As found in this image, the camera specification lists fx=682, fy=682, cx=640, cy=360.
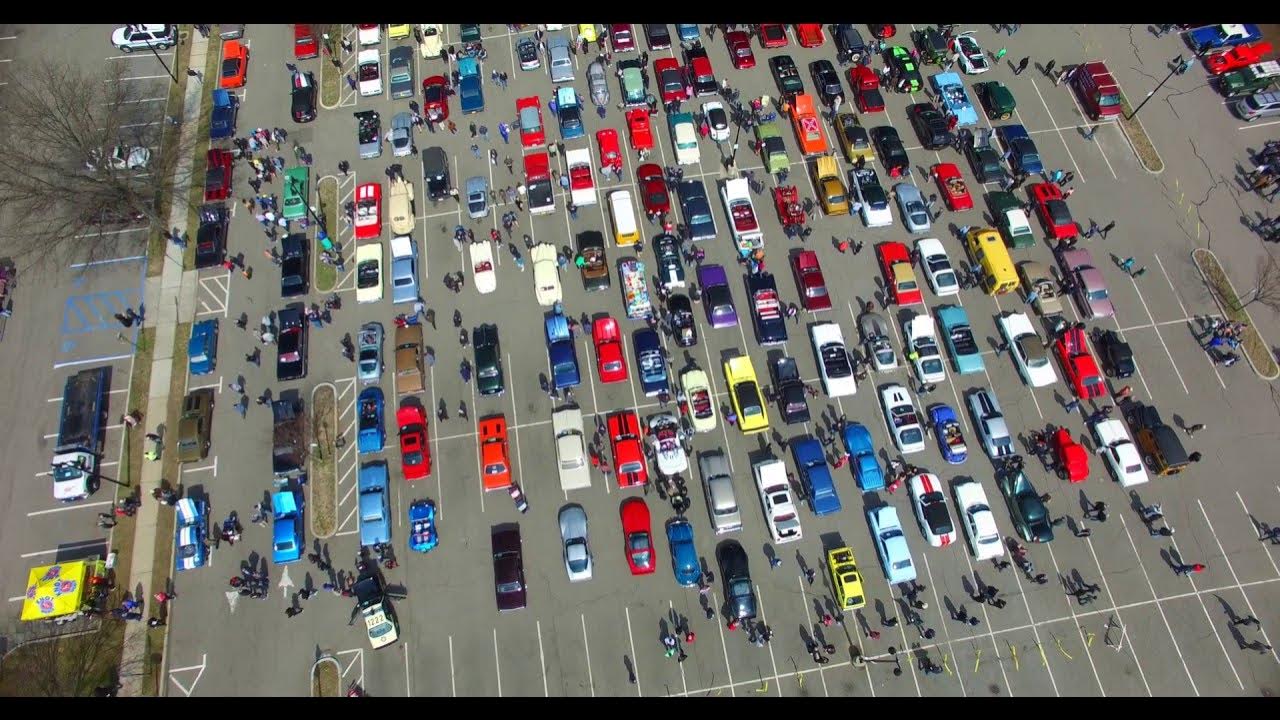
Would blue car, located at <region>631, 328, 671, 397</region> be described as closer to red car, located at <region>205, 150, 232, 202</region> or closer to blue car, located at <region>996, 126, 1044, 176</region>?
blue car, located at <region>996, 126, 1044, 176</region>

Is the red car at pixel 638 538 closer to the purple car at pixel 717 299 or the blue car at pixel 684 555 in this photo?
the blue car at pixel 684 555

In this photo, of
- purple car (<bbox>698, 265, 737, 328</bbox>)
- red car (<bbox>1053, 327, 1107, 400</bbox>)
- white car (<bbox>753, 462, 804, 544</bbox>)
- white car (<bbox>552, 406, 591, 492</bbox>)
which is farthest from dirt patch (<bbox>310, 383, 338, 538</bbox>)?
red car (<bbox>1053, 327, 1107, 400</bbox>)

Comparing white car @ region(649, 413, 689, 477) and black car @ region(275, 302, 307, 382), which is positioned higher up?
black car @ region(275, 302, 307, 382)

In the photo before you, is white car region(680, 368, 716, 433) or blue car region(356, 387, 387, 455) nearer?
blue car region(356, 387, 387, 455)

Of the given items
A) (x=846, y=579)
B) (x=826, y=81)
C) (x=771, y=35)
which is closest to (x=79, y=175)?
(x=771, y=35)

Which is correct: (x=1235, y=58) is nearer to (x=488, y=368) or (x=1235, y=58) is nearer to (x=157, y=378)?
(x=488, y=368)
